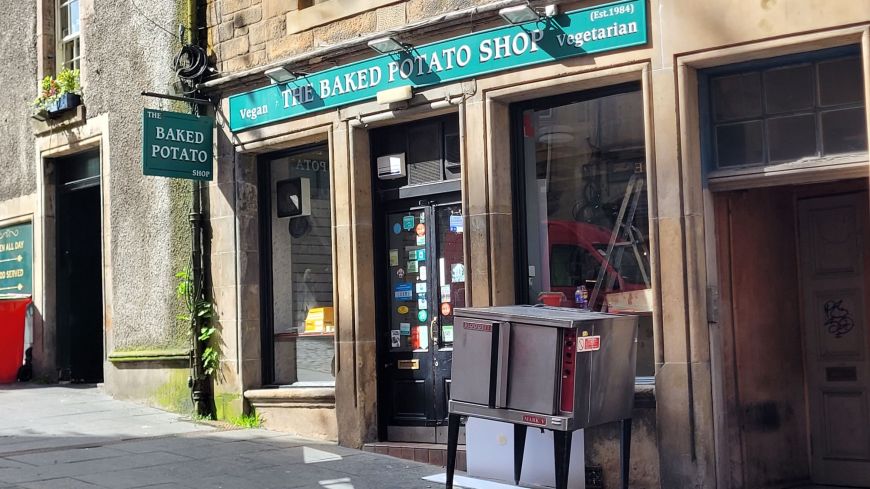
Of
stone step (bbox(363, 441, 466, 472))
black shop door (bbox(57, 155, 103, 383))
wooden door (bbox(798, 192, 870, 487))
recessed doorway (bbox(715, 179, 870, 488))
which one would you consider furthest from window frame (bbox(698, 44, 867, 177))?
black shop door (bbox(57, 155, 103, 383))

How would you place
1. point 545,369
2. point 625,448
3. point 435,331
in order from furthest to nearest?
point 435,331
point 625,448
point 545,369

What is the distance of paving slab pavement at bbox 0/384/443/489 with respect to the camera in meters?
8.29

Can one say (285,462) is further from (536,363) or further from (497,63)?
(497,63)

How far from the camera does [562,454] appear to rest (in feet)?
23.1

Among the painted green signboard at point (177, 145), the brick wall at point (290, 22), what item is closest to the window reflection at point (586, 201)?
the brick wall at point (290, 22)

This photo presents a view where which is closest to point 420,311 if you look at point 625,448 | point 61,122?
point 625,448

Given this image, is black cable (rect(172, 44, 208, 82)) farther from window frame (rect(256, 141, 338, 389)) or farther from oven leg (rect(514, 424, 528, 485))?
oven leg (rect(514, 424, 528, 485))

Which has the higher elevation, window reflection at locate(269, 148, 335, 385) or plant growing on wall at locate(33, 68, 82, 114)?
plant growing on wall at locate(33, 68, 82, 114)

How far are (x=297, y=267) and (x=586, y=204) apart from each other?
3658 millimetres

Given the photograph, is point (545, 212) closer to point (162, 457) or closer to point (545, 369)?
point (545, 369)

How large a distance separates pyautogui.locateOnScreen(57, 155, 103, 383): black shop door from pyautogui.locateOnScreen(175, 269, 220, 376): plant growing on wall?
3.48 metres

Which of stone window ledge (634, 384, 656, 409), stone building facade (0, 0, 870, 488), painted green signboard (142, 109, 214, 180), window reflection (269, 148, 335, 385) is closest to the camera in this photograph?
stone building facade (0, 0, 870, 488)

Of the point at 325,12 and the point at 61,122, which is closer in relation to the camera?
the point at 325,12

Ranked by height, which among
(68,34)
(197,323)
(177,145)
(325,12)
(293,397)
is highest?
(68,34)
